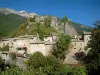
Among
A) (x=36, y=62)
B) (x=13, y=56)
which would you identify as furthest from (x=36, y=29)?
(x=36, y=62)

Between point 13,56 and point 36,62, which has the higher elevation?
point 13,56

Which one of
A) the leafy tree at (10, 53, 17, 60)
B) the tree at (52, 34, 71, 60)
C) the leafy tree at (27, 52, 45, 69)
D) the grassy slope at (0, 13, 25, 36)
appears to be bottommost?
the leafy tree at (27, 52, 45, 69)

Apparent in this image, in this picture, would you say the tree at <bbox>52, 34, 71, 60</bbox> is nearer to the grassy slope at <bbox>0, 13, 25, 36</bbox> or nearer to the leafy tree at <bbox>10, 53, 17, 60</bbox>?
the leafy tree at <bbox>10, 53, 17, 60</bbox>

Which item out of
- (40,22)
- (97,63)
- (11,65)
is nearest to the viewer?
(97,63)

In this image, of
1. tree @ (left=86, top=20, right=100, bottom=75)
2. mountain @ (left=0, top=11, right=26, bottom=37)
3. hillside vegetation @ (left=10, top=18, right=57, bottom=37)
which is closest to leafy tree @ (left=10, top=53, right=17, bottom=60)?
tree @ (left=86, top=20, right=100, bottom=75)

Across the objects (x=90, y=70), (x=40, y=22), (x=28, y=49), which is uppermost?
(x=40, y=22)

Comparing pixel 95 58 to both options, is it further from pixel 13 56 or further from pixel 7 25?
pixel 7 25

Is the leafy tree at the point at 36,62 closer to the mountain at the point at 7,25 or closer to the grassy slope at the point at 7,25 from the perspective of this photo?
the mountain at the point at 7,25

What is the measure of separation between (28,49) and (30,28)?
56.4ft

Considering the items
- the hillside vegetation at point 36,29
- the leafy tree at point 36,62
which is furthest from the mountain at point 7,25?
the leafy tree at point 36,62

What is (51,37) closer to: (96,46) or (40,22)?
(40,22)

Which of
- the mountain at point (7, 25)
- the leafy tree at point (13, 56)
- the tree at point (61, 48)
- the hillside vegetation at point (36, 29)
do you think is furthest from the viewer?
the mountain at point (7, 25)

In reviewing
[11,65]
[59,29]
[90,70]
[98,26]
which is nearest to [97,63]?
[90,70]

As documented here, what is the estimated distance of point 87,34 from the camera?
4475 centimetres
